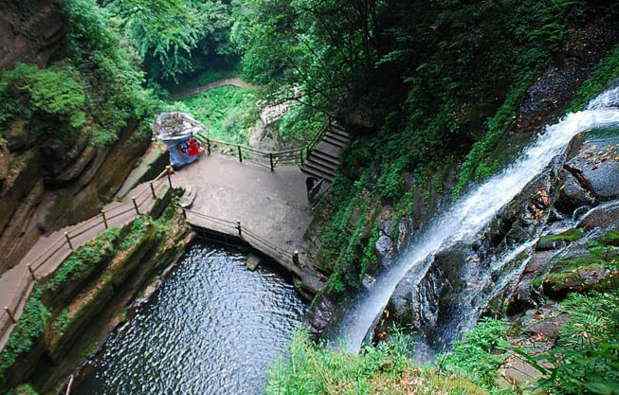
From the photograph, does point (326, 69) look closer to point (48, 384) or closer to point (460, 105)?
point (460, 105)

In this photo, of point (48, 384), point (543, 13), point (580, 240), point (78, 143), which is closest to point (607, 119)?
point (580, 240)

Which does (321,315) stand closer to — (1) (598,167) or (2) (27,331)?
(2) (27,331)

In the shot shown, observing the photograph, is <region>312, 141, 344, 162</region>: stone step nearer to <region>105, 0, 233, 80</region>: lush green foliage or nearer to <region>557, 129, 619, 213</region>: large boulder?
<region>105, 0, 233, 80</region>: lush green foliage

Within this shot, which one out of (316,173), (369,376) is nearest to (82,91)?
(316,173)

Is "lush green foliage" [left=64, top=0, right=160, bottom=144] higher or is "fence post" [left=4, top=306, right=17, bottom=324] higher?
"lush green foliage" [left=64, top=0, right=160, bottom=144]

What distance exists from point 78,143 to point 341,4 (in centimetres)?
817

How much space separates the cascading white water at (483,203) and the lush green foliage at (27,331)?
6906mm

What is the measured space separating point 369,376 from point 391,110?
336 inches

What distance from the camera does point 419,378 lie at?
618cm

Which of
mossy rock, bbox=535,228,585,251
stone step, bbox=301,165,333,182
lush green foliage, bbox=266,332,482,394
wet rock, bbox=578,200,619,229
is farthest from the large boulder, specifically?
stone step, bbox=301,165,333,182

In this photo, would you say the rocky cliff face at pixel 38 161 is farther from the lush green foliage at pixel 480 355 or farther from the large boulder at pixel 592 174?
the large boulder at pixel 592 174

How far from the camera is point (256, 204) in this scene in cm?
1669

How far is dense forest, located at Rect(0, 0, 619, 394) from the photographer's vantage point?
600cm

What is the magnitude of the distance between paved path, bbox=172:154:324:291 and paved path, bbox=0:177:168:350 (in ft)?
8.23
